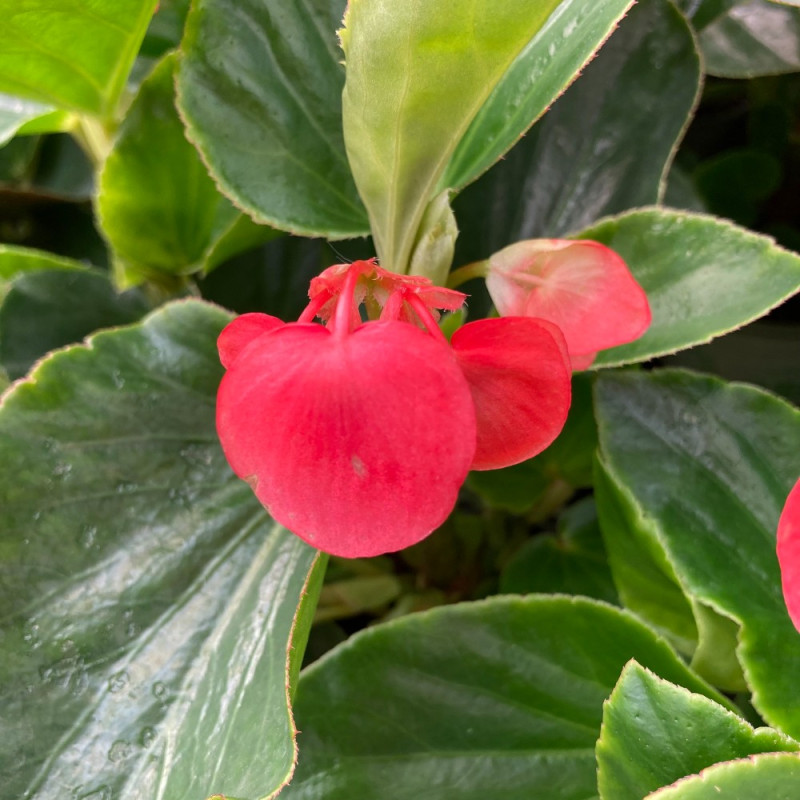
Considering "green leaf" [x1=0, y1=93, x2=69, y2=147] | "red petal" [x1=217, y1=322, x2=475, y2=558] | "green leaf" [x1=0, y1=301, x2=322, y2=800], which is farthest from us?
"green leaf" [x1=0, y1=93, x2=69, y2=147]

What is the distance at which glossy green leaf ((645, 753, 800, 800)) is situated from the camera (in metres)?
0.26

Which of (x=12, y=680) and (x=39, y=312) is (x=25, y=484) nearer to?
(x=12, y=680)

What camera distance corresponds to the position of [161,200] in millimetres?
524

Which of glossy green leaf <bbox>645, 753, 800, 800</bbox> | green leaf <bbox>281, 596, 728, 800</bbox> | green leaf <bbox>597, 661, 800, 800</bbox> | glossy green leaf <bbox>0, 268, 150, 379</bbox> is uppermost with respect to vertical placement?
glossy green leaf <bbox>645, 753, 800, 800</bbox>

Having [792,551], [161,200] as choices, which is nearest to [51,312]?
[161,200]

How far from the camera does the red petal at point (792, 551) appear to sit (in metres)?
0.28

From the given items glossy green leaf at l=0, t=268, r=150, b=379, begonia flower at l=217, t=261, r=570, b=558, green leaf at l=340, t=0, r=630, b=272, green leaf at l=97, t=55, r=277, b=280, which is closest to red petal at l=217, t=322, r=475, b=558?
begonia flower at l=217, t=261, r=570, b=558

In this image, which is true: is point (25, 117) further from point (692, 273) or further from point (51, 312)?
point (692, 273)

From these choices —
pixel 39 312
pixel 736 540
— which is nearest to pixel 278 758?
pixel 736 540

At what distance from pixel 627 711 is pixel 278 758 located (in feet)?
0.44

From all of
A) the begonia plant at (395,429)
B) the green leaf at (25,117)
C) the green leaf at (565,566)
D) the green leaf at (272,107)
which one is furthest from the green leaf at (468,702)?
the green leaf at (25,117)

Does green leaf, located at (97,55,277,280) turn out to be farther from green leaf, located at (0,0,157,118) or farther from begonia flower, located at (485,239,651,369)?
begonia flower, located at (485,239,651,369)

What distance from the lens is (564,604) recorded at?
0.40 meters

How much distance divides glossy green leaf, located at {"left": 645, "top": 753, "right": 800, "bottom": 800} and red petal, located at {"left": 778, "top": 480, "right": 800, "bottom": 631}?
5cm
